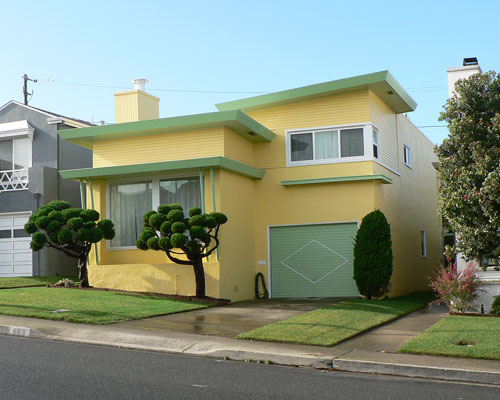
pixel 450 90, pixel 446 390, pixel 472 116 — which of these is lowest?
pixel 446 390

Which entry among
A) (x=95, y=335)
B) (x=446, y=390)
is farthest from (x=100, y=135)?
(x=446, y=390)

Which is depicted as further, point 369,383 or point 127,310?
point 127,310

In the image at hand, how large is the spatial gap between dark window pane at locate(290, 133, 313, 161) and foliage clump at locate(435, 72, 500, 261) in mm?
6054

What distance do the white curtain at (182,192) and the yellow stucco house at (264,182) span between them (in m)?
0.03

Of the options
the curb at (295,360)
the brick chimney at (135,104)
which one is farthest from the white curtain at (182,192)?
the curb at (295,360)

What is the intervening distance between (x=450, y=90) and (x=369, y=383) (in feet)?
28.6

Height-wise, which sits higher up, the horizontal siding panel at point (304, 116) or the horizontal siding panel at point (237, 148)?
the horizontal siding panel at point (304, 116)

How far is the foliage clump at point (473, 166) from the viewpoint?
1130 centimetres

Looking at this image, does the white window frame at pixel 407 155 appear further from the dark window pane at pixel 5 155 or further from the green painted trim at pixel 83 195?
the dark window pane at pixel 5 155

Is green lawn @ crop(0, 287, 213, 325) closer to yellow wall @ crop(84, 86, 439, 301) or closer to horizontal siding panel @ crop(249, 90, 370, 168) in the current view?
yellow wall @ crop(84, 86, 439, 301)

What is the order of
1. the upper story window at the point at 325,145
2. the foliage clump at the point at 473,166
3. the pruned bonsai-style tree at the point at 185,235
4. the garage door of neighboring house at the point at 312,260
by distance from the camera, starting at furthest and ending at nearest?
the upper story window at the point at 325,145 → the garage door of neighboring house at the point at 312,260 → the pruned bonsai-style tree at the point at 185,235 → the foliage clump at the point at 473,166

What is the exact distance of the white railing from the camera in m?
22.8

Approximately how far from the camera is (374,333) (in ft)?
37.3

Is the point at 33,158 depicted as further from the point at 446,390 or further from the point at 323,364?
the point at 446,390
